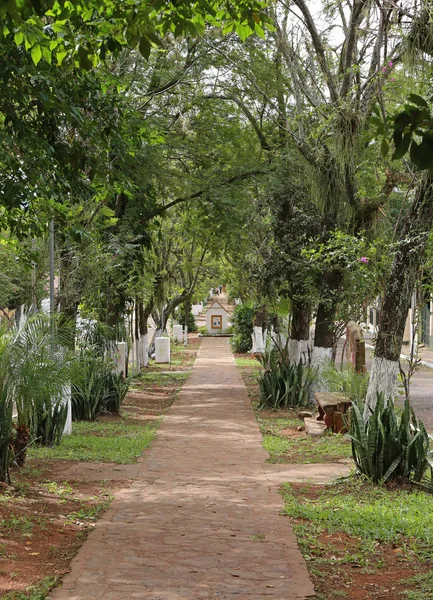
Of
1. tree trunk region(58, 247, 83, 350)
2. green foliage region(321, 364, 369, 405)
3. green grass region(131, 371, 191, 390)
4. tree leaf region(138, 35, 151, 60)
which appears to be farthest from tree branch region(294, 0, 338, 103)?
green grass region(131, 371, 191, 390)

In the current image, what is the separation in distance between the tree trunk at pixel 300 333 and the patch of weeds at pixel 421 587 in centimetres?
1360

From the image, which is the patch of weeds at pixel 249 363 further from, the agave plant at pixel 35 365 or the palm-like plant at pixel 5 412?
the palm-like plant at pixel 5 412

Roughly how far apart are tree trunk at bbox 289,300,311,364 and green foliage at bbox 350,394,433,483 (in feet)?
34.6

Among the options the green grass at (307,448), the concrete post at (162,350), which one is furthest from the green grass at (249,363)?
the green grass at (307,448)

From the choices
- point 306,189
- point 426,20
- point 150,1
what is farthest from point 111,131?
point 306,189

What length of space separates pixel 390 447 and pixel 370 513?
4.20 feet

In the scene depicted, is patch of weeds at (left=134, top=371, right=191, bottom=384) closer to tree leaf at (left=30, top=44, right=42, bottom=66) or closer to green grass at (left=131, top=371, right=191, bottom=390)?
green grass at (left=131, top=371, right=191, bottom=390)

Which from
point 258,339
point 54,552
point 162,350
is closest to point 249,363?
point 258,339

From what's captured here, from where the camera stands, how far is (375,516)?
7.68m

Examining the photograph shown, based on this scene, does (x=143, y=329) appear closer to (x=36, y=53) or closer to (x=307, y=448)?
(x=307, y=448)

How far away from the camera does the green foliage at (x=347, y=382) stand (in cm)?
1484

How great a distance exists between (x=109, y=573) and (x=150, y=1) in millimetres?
3950

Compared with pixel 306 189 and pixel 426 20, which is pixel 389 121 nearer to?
pixel 426 20

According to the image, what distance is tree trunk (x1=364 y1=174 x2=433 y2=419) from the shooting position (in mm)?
9453
